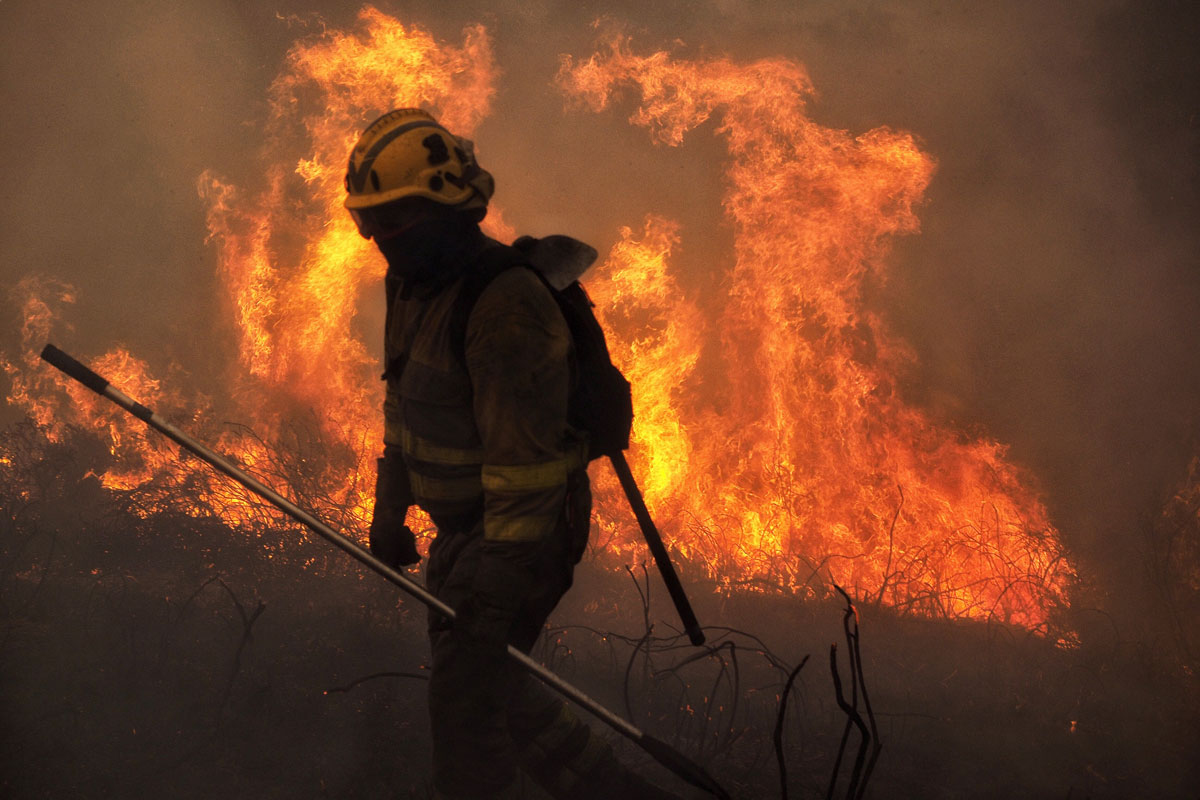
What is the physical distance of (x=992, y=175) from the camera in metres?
6.52

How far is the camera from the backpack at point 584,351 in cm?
266

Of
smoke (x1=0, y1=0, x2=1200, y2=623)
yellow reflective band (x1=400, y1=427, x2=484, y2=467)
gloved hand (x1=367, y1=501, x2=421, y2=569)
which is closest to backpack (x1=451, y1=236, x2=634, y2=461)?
yellow reflective band (x1=400, y1=427, x2=484, y2=467)

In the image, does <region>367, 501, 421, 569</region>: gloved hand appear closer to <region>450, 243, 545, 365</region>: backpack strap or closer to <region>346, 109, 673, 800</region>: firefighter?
<region>346, 109, 673, 800</region>: firefighter

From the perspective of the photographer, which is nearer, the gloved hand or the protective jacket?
the protective jacket

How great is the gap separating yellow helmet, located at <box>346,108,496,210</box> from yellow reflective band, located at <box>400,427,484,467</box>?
81 centimetres

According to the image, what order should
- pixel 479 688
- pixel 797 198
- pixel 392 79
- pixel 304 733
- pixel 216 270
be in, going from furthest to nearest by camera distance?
pixel 216 270 → pixel 392 79 → pixel 797 198 → pixel 304 733 → pixel 479 688

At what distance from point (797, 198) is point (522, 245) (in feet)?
14.9

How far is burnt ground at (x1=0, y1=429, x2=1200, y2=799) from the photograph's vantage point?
3.84 metres

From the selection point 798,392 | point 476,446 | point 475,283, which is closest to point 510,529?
point 476,446

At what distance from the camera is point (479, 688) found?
2.74 m

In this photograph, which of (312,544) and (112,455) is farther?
(112,455)

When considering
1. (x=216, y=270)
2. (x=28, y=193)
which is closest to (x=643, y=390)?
(x=216, y=270)

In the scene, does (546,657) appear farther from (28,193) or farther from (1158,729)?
(28,193)

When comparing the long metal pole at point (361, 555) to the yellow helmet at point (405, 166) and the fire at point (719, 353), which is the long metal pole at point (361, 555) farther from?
the fire at point (719, 353)
